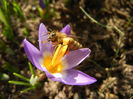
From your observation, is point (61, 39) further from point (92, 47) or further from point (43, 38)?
point (92, 47)

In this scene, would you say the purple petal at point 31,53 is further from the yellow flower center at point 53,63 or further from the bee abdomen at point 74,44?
the bee abdomen at point 74,44

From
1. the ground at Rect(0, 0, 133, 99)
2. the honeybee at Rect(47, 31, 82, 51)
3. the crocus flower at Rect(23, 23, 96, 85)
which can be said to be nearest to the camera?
the honeybee at Rect(47, 31, 82, 51)

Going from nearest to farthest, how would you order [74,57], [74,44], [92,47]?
[74,44] < [74,57] < [92,47]

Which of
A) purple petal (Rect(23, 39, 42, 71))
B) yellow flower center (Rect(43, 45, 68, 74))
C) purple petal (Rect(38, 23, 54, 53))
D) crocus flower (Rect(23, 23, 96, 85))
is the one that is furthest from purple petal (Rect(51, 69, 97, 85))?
purple petal (Rect(38, 23, 54, 53))

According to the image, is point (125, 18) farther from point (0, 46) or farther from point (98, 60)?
point (0, 46)

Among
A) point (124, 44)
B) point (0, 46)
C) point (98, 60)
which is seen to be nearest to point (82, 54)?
point (98, 60)

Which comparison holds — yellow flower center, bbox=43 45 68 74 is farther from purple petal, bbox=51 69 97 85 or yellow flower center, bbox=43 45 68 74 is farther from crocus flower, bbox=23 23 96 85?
purple petal, bbox=51 69 97 85

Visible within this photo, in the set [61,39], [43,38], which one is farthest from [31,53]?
[61,39]
